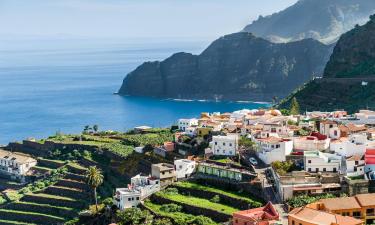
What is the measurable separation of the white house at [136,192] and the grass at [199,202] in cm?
115

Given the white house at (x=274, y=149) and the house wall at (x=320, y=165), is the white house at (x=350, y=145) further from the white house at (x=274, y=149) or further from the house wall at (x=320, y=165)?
the white house at (x=274, y=149)

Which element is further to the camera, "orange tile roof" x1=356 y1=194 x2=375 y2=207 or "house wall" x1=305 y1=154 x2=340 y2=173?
"house wall" x1=305 y1=154 x2=340 y2=173

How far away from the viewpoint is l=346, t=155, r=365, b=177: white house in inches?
1730

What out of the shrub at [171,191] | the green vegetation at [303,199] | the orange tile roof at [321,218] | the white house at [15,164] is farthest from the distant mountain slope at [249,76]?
the orange tile roof at [321,218]

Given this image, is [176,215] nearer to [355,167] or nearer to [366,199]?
[355,167]

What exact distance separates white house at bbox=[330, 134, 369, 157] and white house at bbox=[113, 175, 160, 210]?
13.8 metres

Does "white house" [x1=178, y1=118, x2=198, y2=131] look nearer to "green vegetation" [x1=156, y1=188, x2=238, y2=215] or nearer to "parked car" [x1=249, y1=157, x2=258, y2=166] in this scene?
"parked car" [x1=249, y1=157, x2=258, y2=166]

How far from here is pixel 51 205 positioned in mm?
59938

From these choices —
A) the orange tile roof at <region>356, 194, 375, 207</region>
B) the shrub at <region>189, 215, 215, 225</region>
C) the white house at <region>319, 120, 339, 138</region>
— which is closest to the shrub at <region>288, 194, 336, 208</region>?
the orange tile roof at <region>356, 194, 375, 207</region>

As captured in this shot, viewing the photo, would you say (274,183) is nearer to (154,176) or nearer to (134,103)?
(154,176)

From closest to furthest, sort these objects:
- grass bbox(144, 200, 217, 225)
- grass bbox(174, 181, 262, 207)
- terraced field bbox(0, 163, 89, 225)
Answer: grass bbox(144, 200, 217, 225)
grass bbox(174, 181, 262, 207)
terraced field bbox(0, 163, 89, 225)

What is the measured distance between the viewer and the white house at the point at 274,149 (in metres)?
49.1

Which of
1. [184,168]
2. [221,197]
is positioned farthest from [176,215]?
[184,168]

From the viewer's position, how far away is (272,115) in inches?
2648
